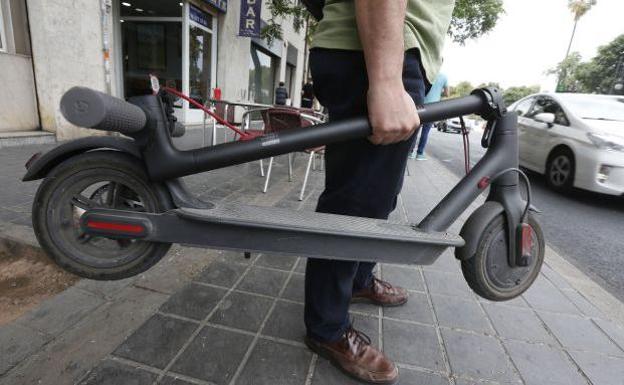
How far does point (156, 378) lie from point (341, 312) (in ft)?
2.55

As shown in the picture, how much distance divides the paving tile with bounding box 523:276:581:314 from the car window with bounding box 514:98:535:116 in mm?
5731

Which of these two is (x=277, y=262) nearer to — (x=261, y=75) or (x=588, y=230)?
(x=588, y=230)

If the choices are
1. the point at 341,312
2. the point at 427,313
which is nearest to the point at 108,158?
the point at 341,312

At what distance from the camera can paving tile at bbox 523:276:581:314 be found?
226 cm

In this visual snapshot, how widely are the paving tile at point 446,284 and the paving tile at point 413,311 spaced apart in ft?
0.62

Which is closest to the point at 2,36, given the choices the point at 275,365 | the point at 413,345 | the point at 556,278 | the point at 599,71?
the point at 275,365

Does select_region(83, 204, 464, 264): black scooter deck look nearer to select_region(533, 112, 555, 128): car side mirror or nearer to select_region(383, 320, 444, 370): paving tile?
select_region(383, 320, 444, 370): paving tile

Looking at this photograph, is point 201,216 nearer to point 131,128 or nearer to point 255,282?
point 131,128

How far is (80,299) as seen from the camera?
6.14ft

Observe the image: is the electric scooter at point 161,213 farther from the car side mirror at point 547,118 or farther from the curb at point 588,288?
the car side mirror at point 547,118

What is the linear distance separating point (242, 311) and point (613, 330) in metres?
2.09

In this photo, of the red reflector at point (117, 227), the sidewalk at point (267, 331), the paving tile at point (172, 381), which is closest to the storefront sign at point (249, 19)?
the sidewalk at point (267, 331)

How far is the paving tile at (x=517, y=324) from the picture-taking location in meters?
1.93

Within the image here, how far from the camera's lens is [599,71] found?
42.5 metres
